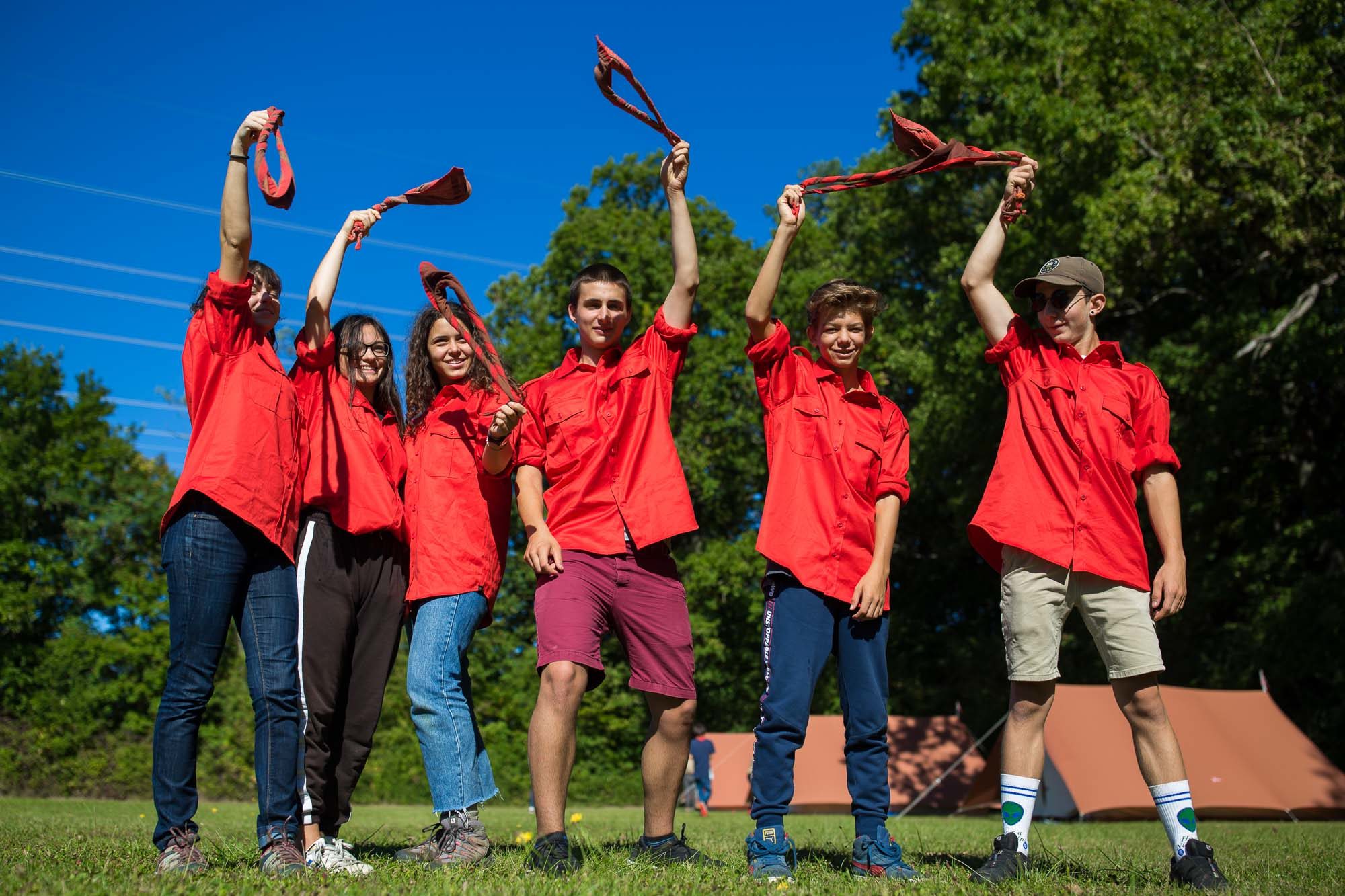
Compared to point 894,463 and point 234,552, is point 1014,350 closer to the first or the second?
point 894,463

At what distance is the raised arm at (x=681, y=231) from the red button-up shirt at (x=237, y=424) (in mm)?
1594

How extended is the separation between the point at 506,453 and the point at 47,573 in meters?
29.2


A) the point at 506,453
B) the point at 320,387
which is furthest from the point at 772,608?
the point at 320,387

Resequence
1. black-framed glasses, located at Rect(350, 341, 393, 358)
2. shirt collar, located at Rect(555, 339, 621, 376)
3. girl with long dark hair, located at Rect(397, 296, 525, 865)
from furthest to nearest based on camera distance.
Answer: black-framed glasses, located at Rect(350, 341, 393, 358)
shirt collar, located at Rect(555, 339, 621, 376)
girl with long dark hair, located at Rect(397, 296, 525, 865)

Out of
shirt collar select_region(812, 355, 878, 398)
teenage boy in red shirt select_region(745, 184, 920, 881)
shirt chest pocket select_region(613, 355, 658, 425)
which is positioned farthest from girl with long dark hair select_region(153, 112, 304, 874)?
shirt collar select_region(812, 355, 878, 398)

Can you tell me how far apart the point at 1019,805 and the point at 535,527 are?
208 centimetres

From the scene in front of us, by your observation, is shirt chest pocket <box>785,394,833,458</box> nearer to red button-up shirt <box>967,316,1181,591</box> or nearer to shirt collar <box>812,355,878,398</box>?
shirt collar <box>812,355,878,398</box>

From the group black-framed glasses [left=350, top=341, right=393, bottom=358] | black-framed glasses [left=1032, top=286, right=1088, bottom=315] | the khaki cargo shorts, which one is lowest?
the khaki cargo shorts

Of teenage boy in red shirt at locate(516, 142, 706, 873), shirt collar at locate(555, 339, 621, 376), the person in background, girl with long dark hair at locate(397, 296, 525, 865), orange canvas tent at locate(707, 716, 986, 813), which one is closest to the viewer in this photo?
teenage boy in red shirt at locate(516, 142, 706, 873)

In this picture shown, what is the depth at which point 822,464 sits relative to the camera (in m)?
4.18

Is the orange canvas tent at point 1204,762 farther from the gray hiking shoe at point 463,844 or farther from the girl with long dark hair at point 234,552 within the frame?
the girl with long dark hair at point 234,552

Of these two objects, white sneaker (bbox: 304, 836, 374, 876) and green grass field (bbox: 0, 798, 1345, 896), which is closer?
green grass field (bbox: 0, 798, 1345, 896)

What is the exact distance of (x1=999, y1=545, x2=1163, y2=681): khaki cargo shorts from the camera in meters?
3.87

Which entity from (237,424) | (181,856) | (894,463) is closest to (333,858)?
(181,856)
